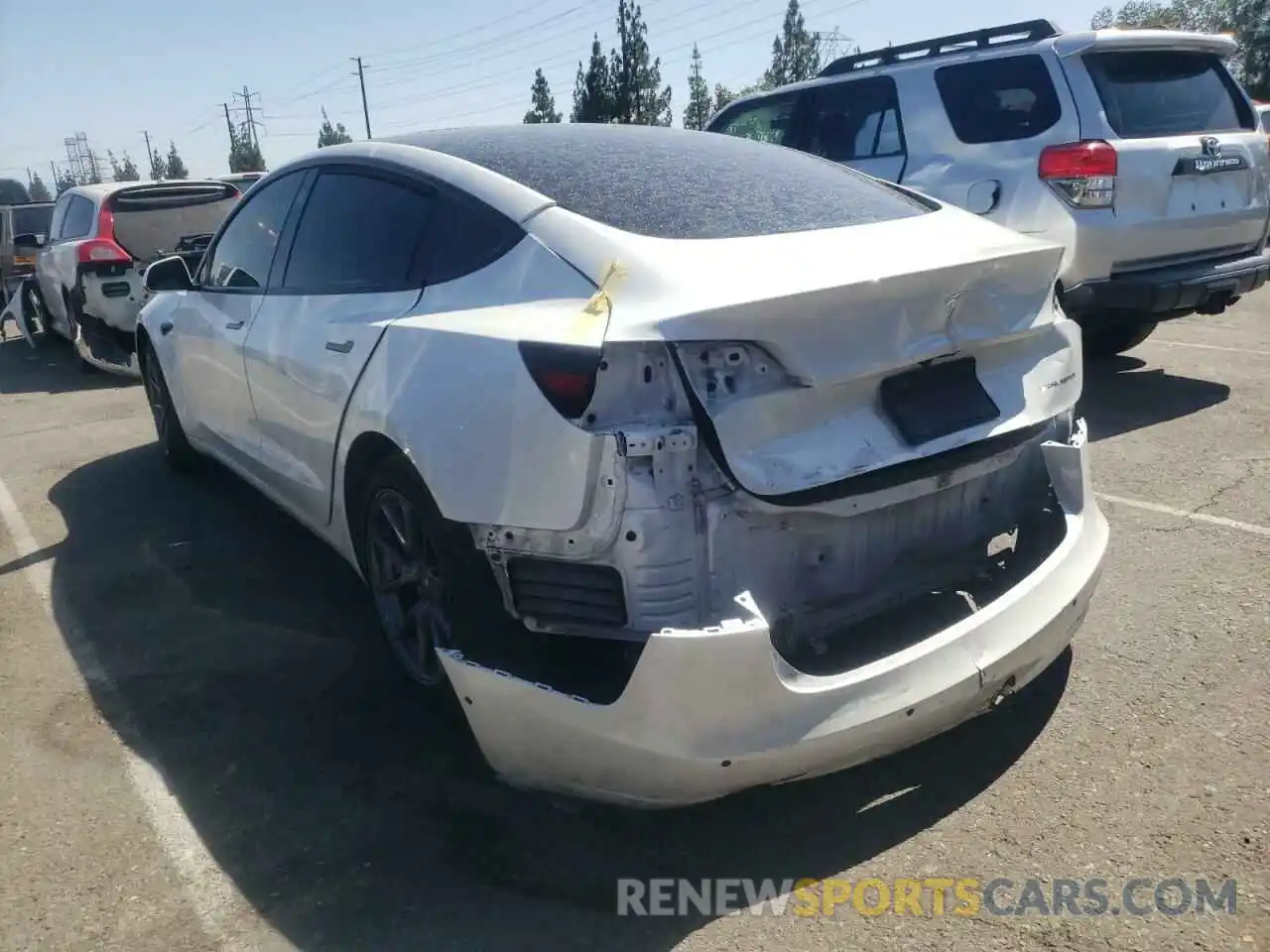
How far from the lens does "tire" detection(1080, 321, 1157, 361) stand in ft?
23.6

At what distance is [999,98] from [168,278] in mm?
4717

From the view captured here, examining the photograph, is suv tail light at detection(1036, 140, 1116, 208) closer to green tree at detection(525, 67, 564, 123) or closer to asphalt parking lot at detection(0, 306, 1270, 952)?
asphalt parking lot at detection(0, 306, 1270, 952)

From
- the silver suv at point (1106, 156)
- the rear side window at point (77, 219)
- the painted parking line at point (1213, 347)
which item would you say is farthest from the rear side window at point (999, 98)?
the rear side window at point (77, 219)

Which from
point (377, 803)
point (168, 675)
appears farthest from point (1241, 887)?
point (168, 675)

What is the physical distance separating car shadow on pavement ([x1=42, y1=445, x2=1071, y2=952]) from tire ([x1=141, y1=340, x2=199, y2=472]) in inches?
69.3

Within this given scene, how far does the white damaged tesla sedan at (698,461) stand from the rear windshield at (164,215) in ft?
23.5

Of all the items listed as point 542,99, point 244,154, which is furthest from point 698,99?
point 244,154

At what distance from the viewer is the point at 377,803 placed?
2805mm

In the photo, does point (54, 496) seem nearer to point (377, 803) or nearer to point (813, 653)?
point (377, 803)

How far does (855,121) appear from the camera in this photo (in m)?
7.20

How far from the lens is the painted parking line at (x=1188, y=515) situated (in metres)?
4.22

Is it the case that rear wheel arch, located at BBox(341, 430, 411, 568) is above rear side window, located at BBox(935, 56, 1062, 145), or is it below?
below

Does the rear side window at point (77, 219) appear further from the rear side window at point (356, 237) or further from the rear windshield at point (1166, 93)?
the rear windshield at point (1166, 93)

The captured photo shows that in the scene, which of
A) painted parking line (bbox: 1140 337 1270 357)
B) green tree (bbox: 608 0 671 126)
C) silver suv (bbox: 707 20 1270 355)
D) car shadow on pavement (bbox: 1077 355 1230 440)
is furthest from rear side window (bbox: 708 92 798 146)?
green tree (bbox: 608 0 671 126)
